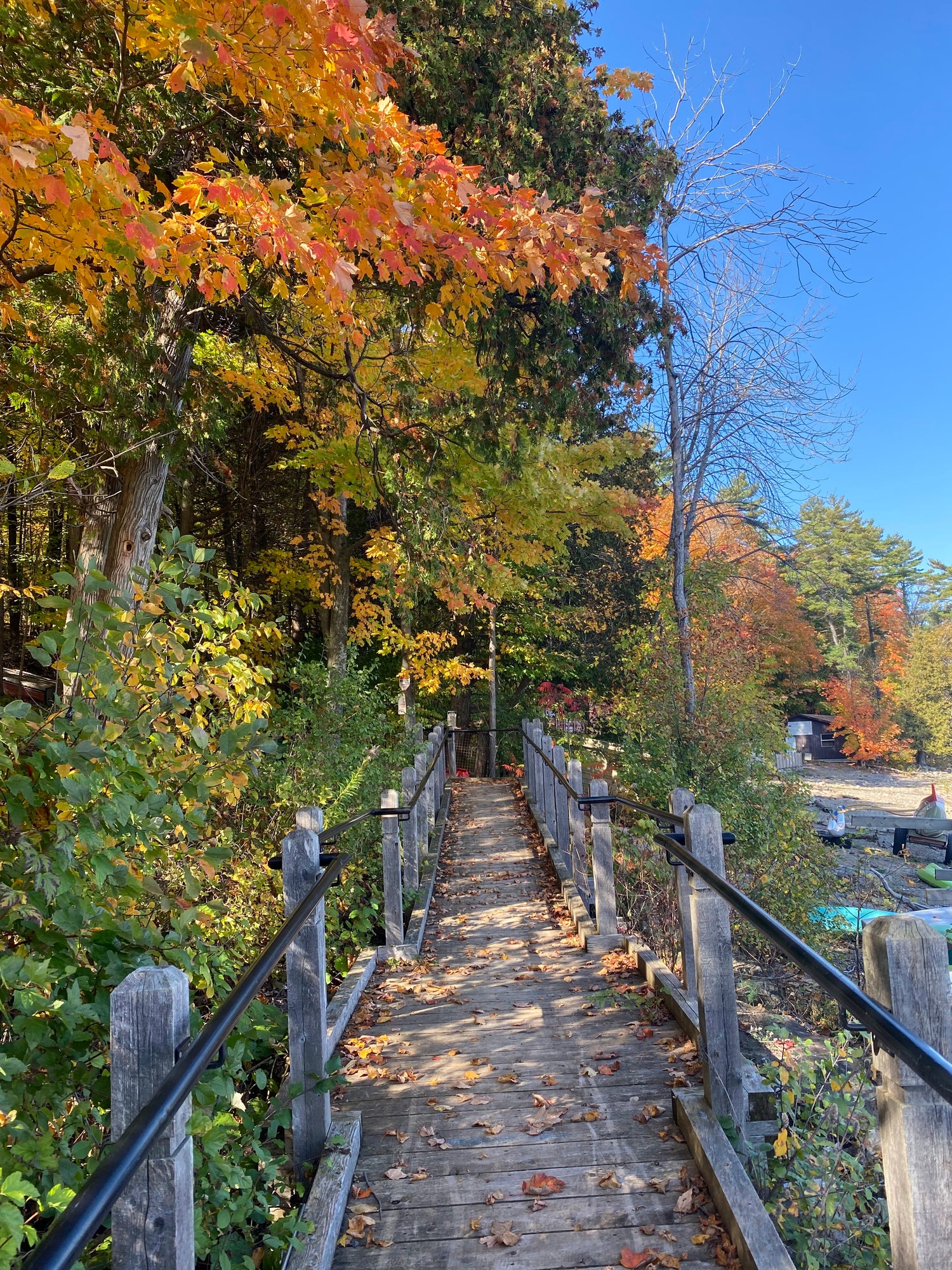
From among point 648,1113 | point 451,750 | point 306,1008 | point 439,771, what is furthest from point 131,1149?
point 451,750

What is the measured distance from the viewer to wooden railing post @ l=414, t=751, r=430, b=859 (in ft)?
28.0

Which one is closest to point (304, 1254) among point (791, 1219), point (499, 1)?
point (791, 1219)

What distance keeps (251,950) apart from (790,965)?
6.36 metres

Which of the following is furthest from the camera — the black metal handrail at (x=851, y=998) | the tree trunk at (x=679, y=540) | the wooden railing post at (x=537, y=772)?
the wooden railing post at (x=537, y=772)

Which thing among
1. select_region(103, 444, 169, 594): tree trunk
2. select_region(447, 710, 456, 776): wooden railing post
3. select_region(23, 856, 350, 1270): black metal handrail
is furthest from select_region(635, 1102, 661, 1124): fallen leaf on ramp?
select_region(447, 710, 456, 776): wooden railing post

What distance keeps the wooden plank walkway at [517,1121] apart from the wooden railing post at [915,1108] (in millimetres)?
1295

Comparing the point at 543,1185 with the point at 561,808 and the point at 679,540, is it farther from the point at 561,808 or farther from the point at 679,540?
the point at 679,540

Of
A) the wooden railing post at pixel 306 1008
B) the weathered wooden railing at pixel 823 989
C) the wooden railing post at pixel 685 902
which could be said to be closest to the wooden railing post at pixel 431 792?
the weathered wooden railing at pixel 823 989

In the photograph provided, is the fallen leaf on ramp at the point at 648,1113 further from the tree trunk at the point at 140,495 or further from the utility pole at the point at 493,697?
the utility pole at the point at 493,697

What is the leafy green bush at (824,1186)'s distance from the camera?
257 cm

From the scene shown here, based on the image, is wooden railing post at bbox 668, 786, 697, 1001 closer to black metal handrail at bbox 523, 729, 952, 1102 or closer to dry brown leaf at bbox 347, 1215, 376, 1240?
black metal handrail at bbox 523, 729, 952, 1102

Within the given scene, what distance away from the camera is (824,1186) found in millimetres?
2580

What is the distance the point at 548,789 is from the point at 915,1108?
10054 mm

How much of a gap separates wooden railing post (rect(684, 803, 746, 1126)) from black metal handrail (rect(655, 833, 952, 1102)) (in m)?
0.52
